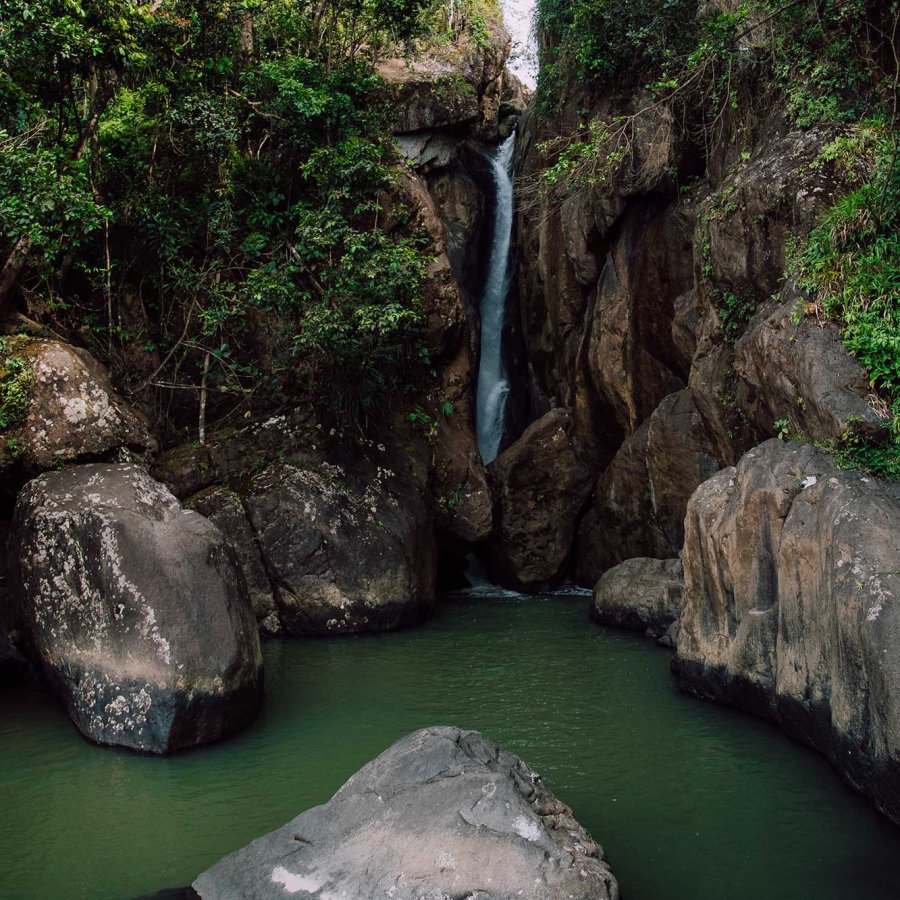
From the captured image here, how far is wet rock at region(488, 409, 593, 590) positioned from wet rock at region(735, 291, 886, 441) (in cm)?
719

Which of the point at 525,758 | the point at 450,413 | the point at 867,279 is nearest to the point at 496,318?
the point at 450,413

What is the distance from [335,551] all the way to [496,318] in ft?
32.2

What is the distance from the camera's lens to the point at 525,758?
26.7ft

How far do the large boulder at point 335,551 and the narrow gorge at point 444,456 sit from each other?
68 mm

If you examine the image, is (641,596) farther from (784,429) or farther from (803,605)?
(803,605)

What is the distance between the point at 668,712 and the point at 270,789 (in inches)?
171

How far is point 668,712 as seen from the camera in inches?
371

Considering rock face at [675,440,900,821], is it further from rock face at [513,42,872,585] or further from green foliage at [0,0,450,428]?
green foliage at [0,0,450,428]

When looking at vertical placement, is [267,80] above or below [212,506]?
above

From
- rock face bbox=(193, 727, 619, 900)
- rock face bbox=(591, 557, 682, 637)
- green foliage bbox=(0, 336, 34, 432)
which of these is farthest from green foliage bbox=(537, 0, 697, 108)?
rock face bbox=(193, 727, 619, 900)

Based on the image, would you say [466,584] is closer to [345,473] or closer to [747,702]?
[345,473]

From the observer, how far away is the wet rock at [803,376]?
843cm

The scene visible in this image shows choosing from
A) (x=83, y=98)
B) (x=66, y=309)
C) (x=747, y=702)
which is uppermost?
(x=83, y=98)

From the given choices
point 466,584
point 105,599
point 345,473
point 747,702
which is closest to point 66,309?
point 345,473
